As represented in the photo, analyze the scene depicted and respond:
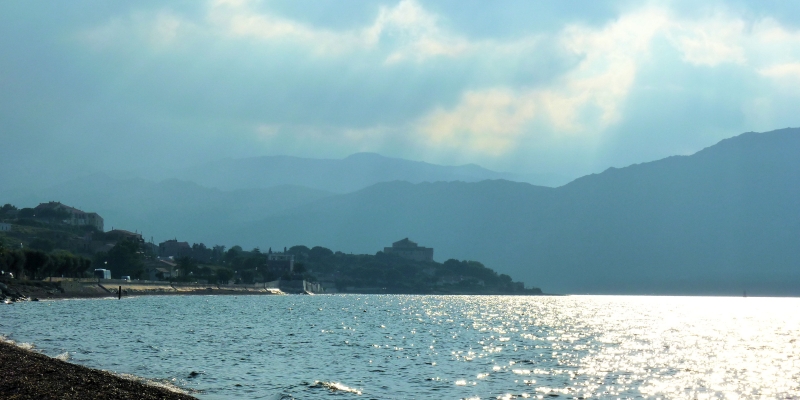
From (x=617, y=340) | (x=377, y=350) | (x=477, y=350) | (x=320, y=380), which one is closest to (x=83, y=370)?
(x=320, y=380)

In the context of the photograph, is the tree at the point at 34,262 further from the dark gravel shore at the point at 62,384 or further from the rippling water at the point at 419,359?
the dark gravel shore at the point at 62,384

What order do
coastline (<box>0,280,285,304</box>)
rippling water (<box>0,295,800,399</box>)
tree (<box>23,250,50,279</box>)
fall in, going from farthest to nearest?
1. tree (<box>23,250,50,279</box>)
2. coastline (<box>0,280,285,304</box>)
3. rippling water (<box>0,295,800,399</box>)

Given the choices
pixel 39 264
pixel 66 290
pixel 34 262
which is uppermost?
pixel 34 262

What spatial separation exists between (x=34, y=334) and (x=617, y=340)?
44.9 m

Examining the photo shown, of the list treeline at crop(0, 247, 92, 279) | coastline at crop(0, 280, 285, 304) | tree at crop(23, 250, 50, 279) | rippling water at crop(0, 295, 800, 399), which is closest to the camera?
rippling water at crop(0, 295, 800, 399)

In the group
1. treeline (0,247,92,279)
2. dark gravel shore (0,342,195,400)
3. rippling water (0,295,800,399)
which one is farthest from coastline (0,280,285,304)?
dark gravel shore (0,342,195,400)

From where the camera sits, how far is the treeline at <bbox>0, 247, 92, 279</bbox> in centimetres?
13712

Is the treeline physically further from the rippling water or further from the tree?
the rippling water

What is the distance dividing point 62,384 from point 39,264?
124925 millimetres

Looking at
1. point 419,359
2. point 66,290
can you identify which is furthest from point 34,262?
point 419,359

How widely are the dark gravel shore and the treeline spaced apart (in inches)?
4294

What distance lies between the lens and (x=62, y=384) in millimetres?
30641

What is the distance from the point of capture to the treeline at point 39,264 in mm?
137125

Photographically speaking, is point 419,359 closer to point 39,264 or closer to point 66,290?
point 66,290
